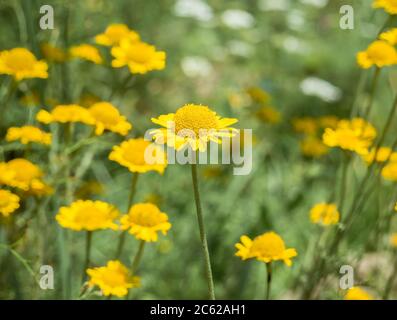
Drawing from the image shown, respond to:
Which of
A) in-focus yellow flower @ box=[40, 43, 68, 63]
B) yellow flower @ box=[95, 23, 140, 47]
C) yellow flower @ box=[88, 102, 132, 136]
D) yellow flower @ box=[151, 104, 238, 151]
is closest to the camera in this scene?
yellow flower @ box=[151, 104, 238, 151]

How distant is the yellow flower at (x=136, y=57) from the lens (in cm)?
120

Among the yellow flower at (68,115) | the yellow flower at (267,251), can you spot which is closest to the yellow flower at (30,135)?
the yellow flower at (68,115)

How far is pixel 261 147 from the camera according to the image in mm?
2174

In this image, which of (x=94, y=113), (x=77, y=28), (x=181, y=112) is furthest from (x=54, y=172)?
(x=77, y=28)

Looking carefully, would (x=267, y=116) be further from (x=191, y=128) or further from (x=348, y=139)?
(x=191, y=128)

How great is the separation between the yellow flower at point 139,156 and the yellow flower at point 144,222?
0.07m

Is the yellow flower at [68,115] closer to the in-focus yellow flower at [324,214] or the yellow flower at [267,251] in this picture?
the yellow flower at [267,251]

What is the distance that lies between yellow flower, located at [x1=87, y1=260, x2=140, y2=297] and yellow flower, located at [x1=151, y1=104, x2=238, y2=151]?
249 millimetres

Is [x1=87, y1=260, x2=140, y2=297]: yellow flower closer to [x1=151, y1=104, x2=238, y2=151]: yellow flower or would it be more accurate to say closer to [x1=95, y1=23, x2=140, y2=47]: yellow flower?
[x1=151, y1=104, x2=238, y2=151]: yellow flower

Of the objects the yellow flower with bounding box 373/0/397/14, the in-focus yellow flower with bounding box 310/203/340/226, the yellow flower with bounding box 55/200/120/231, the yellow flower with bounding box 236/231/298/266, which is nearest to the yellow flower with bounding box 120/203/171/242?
the yellow flower with bounding box 55/200/120/231

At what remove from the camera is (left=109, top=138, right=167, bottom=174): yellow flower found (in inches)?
42.3

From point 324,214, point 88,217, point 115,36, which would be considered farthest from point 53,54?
point 324,214
